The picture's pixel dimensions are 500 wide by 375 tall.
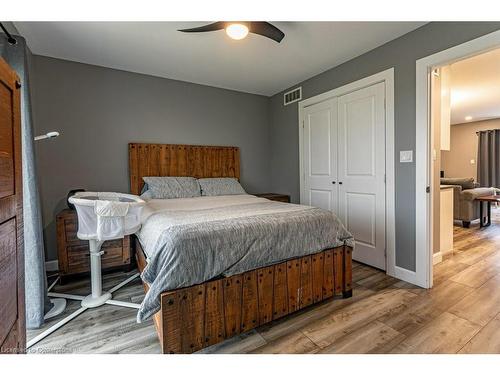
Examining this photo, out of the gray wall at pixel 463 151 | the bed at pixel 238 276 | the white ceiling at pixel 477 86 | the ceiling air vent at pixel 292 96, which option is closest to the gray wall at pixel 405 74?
the ceiling air vent at pixel 292 96

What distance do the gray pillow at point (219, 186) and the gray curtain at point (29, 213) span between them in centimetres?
182

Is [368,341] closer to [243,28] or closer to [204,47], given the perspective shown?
[243,28]

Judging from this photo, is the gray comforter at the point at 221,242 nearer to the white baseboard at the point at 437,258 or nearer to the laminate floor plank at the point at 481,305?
the laminate floor plank at the point at 481,305

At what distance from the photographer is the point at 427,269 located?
2230 mm

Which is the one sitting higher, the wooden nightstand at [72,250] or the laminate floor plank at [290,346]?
the wooden nightstand at [72,250]

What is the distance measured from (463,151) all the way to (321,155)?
6886mm

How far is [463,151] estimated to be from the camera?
748 cm

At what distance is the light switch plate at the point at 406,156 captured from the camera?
232 centimetres

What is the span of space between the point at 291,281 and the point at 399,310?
0.90m

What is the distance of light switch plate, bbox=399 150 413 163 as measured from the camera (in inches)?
91.2

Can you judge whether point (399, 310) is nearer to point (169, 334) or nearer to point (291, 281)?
point (291, 281)

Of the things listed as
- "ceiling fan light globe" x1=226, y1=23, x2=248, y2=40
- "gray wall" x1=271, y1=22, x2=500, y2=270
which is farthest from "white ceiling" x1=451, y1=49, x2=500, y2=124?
"ceiling fan light globe" x1=226, y1=23, x2=248, y2=40

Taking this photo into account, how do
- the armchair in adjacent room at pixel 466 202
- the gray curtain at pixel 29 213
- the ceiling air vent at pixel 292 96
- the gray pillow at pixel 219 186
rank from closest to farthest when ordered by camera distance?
the gray curtain at pixel 29 213
the gray pillow at pixel 219 186
the ceiling air vent at pixel 292 96
the armchair in adjacent room at pixel 466 202

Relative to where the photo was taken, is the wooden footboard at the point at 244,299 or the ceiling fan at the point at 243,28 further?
the ceiling fan at the point at 243,28
